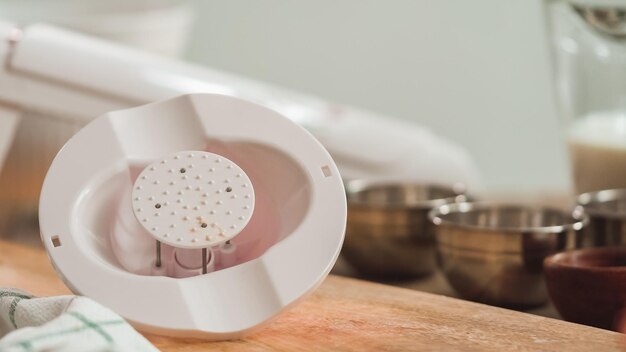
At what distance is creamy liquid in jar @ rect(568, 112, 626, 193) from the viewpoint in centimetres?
100

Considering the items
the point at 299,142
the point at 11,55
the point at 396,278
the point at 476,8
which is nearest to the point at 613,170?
the point at 396,278

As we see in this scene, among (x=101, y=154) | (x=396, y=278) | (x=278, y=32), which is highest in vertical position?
(x=278, y=32)

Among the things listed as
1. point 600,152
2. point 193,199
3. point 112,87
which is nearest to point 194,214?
point 193,199

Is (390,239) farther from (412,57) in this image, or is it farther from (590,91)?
(412,57)

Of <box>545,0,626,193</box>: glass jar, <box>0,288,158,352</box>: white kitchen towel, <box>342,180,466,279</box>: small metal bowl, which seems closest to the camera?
<box>0,288,158,352</box>: white kitchen towel

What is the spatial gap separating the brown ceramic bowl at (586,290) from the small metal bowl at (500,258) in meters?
0.05

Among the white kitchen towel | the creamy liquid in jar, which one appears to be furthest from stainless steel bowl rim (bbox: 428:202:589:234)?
the white kitchen towel

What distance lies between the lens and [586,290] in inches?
26.7

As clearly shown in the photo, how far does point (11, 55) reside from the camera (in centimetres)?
97

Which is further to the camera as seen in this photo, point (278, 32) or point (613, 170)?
point (278, 32)

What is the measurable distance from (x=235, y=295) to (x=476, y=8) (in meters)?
1.33

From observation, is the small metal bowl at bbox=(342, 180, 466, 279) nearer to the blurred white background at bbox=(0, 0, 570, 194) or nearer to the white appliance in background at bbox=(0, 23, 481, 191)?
the white appliance in background at bbox=(0, 23, 481, 191)

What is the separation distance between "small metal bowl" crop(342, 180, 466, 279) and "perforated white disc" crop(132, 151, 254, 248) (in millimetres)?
259

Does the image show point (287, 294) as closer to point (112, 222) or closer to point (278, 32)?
point (112, 222)
